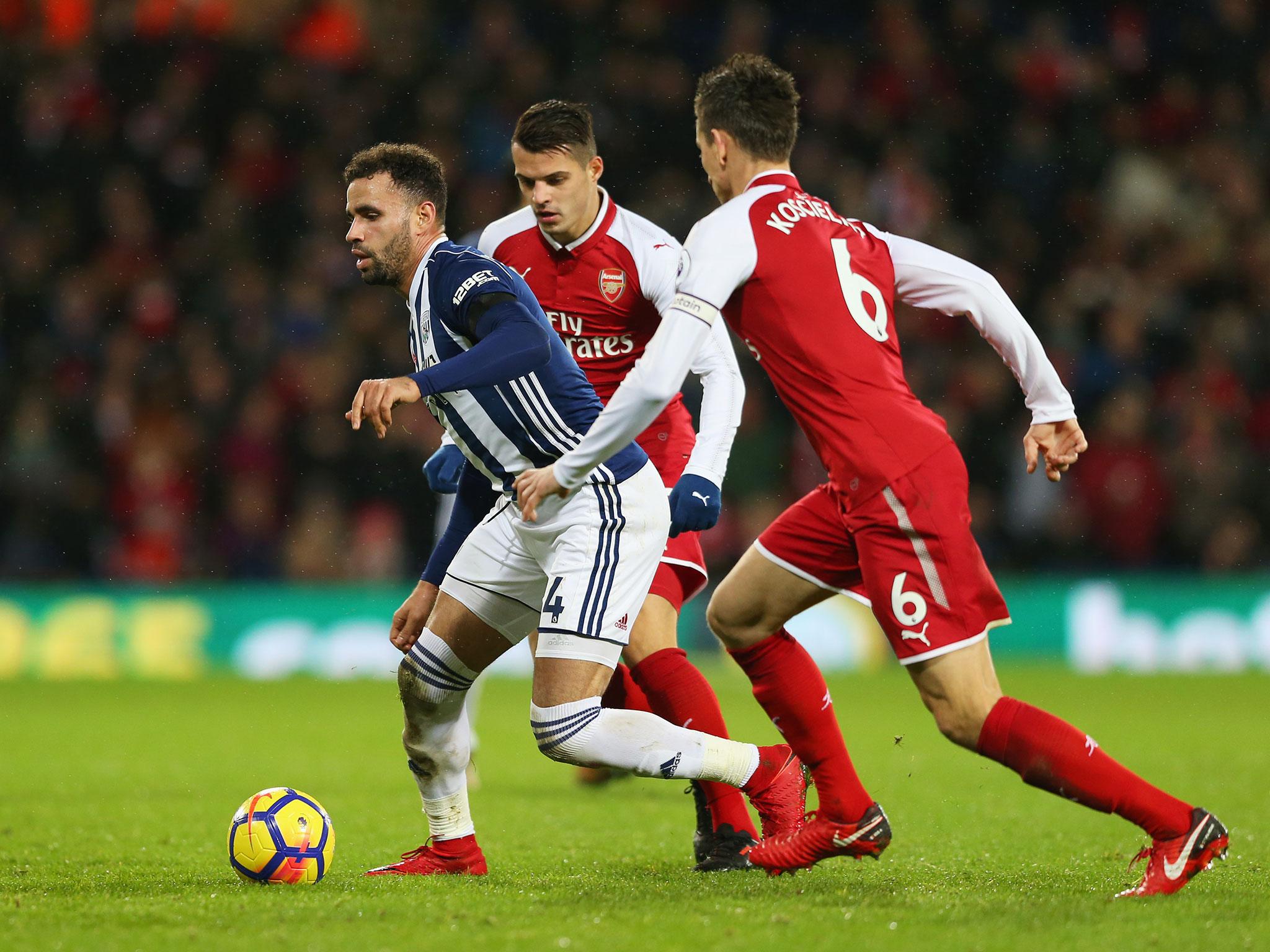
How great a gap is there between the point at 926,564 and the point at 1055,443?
2.04ft

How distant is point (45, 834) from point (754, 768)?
2.86 meters

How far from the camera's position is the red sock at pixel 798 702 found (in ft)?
16.5

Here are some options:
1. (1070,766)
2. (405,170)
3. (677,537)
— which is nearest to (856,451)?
(1070,766)

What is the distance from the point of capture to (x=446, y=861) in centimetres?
512

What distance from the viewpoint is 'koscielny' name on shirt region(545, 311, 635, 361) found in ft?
18.9

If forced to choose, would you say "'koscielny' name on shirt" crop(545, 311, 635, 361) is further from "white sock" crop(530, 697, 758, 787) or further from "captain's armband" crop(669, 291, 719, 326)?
"white sock" crop(530, 697, 758, 787)

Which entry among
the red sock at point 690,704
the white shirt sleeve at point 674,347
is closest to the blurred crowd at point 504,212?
the red sock at point 690,704

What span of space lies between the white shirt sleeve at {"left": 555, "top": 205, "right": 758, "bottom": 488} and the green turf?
1260mm

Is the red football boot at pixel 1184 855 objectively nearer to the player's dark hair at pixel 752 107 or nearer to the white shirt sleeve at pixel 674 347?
the white shirt sleeve at pixel 674 347

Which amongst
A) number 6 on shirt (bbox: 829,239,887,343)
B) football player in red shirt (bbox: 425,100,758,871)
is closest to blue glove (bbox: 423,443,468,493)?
football player in red shirt (bbox: 425,100,758,871)

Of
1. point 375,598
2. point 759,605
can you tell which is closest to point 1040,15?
point 375,598

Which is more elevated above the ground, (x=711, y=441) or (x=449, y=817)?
(x=711, y=441)

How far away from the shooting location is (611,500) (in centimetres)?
484

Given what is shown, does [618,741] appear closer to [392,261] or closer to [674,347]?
[674,347]
